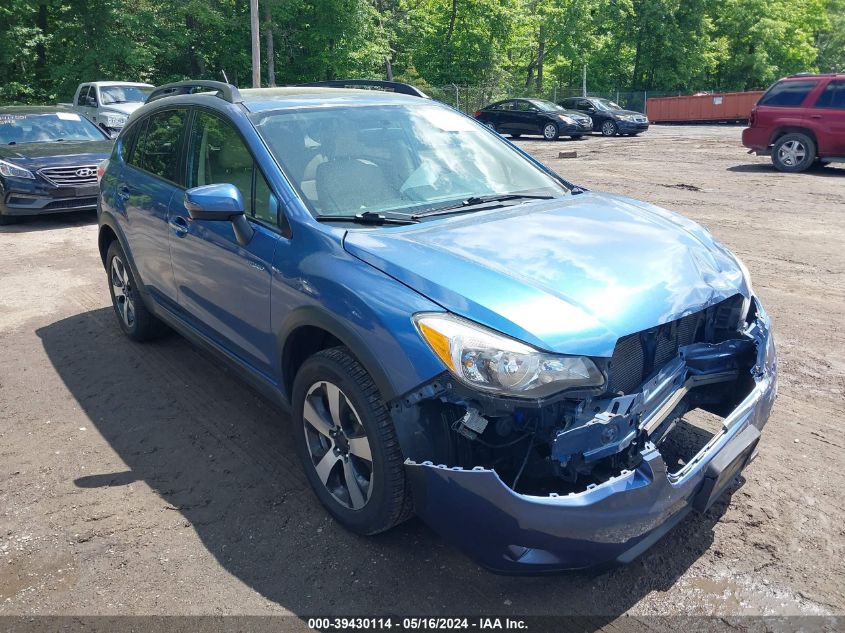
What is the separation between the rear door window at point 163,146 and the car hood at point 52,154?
18.7 feet

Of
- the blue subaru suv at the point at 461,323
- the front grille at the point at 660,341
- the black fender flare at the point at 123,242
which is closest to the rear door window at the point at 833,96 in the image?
the blue subaru suv at the point at 461,323

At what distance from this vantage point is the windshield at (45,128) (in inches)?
442

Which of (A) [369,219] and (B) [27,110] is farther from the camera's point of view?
(B) [27,110]

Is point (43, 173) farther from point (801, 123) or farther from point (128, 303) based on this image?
point (801, 123)

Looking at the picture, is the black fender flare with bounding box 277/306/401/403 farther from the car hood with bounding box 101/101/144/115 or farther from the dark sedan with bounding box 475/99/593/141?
the dark sedan with bounding box 475/99/593/141

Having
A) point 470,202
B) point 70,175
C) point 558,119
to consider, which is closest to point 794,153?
point 558,119

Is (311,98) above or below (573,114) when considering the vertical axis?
above

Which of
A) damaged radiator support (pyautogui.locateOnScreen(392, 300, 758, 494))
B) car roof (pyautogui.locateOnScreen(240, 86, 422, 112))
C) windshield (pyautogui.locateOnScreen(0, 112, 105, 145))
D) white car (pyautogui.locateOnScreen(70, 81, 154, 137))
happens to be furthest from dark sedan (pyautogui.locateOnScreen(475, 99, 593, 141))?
damaged radiator support (pyautogui.locateOnScreen(392, 300, 758, 494))

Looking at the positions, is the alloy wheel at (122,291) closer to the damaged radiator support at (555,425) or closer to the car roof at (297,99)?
the car roof at (297,99)

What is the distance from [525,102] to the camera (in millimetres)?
25797

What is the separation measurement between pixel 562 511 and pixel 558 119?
Answer: 79.5 feet

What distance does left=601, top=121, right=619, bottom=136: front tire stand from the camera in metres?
27.1

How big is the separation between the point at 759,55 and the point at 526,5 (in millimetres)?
15652

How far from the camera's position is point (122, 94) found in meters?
17.7
